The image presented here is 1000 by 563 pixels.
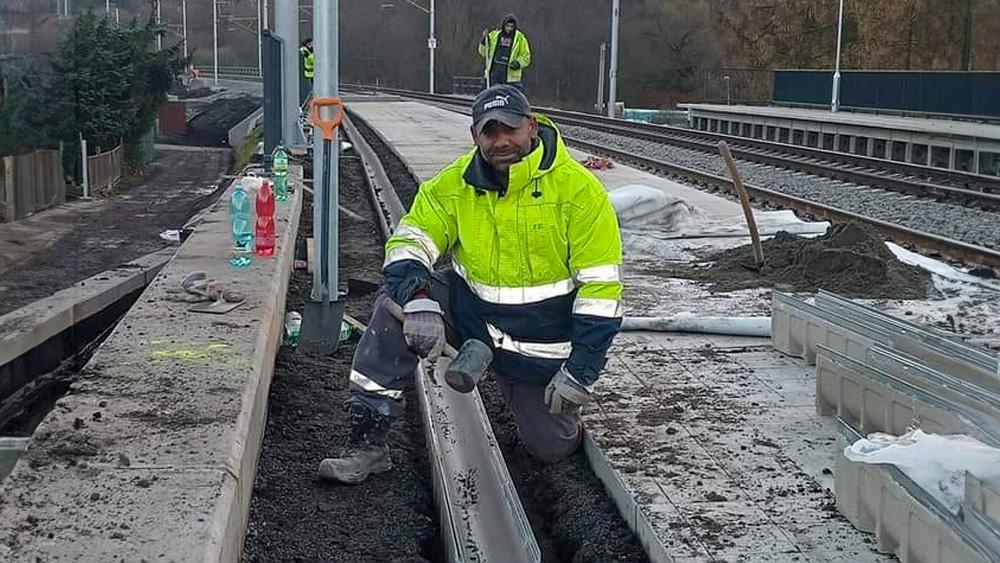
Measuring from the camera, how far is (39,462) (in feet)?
13.3

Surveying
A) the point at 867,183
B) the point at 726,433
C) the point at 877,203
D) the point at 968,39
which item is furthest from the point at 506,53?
the point at 968,39

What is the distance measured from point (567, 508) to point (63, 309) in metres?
6.20

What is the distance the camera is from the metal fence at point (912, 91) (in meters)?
31.8

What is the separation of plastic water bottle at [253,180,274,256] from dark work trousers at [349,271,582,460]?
303 cm

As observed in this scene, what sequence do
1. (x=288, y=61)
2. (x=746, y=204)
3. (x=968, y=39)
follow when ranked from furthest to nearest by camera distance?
(x=968, y=39) < (x=288, y=61) < (x=746, y=204)

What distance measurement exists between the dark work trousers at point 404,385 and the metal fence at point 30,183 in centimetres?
2104

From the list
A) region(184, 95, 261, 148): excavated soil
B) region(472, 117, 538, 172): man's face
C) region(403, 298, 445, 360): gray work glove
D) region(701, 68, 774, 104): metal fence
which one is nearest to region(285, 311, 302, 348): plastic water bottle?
region(403, 298, 445, 360): gray work glove

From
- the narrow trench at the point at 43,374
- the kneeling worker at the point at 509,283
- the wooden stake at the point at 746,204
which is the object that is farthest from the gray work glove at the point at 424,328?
the wooden stake at the point at 746,204

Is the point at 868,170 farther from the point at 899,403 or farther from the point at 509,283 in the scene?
the point at 509,283

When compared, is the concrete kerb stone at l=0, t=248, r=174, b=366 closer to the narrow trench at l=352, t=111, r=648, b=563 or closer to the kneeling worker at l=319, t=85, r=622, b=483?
the narrow trench at l=352, t=111, r=648, b=563

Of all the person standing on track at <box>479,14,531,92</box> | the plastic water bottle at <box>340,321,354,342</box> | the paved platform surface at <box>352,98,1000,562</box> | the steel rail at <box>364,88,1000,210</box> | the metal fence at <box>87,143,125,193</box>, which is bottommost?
the metal fence at <box>87,143,125,193</box>

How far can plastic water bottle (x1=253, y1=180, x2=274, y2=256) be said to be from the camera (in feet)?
26.4

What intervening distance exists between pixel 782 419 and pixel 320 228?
3.16m

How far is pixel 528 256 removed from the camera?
4.96 meters
